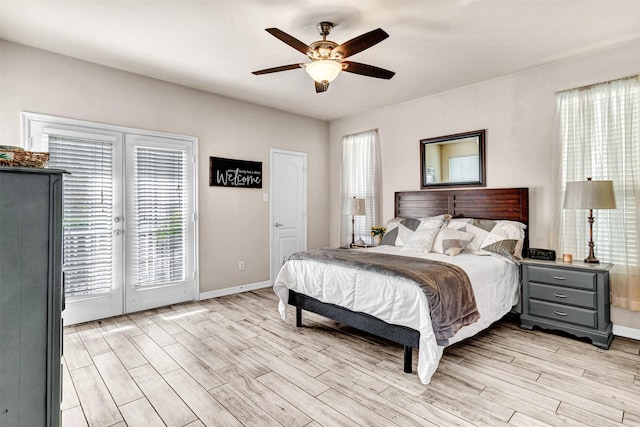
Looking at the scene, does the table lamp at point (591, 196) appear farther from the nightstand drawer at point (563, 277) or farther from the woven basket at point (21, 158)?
the woven basket at point (21, 158)

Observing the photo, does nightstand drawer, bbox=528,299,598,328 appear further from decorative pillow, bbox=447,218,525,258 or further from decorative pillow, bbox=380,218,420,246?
decorative pillow, bbox=380,218,420,246

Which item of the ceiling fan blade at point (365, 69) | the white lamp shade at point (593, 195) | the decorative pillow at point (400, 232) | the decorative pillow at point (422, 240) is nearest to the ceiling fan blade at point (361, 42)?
the ceiling fan blade at point (365, 69)

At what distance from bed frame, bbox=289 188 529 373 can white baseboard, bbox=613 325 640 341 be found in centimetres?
101

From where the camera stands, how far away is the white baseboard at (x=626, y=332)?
10.2 ft

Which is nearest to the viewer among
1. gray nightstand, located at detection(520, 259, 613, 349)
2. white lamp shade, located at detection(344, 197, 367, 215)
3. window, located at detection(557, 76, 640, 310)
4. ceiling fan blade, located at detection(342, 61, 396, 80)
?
ceiling fan blade, located at detection(342, 61, 396, 80)

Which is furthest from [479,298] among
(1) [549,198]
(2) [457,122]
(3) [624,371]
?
(2) [457,122]

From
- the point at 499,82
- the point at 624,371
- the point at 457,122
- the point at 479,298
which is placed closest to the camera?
the point at 624,371

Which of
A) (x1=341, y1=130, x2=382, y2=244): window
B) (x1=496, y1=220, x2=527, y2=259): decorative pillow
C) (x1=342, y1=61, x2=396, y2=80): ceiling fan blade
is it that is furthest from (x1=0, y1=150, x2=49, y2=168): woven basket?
(x1=341, y1=130, x2=382, y2=244): window

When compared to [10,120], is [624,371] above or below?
below

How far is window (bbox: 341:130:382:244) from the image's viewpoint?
5.17m

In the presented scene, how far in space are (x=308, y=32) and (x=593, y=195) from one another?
284 centimetres

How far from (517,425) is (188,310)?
11.0 feet

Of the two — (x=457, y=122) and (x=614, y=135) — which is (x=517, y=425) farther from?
(x=457, y=122)

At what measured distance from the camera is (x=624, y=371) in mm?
2494
